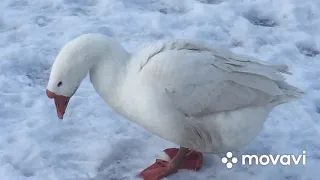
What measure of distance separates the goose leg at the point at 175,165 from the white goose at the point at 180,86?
288 millimetres

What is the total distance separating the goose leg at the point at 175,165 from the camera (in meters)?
3.31

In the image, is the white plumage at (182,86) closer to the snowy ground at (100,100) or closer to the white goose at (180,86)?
the white goose at (180,86)

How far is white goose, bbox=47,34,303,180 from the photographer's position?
288 cm

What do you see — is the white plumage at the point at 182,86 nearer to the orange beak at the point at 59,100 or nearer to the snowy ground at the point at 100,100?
the orange beak at the point at 59,100

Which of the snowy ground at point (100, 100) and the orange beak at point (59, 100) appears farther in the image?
the snowy ground at point (100, 100)

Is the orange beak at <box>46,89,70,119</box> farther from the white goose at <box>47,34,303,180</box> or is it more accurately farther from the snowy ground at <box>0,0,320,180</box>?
the snowy ground at <box>0,0,320,180</box>

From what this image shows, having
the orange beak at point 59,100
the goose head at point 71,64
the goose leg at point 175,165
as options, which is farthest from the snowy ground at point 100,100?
the goose head at point 71,64

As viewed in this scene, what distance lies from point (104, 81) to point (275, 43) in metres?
1.75

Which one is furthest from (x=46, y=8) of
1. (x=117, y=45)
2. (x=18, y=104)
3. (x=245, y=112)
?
(x=245, y=112)

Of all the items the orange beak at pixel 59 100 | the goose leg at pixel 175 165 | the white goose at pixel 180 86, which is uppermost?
the white goose at pixel 180 86

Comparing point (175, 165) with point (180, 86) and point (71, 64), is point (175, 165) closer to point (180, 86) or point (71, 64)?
point (180, 86)

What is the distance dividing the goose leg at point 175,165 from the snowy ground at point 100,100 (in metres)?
0.04

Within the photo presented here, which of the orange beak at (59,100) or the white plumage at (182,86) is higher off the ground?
the white plumage at (182,86)

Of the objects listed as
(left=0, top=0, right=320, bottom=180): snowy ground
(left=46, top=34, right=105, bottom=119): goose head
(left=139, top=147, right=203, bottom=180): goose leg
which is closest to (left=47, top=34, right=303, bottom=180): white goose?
(left=46, top=34, right=105, bottom=119): goose head
